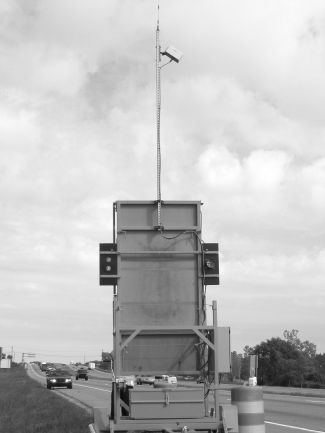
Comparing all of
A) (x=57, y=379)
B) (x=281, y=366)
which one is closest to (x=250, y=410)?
(x=57, y=379)

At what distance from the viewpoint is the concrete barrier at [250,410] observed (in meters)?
7.14

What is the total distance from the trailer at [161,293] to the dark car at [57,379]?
39.6 metres

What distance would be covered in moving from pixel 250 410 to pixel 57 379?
42003 mm

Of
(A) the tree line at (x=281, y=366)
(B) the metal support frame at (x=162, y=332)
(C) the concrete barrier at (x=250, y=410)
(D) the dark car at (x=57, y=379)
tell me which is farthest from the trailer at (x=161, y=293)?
(A) the tree line at (x=281, y=366)

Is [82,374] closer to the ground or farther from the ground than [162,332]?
closer to the ground

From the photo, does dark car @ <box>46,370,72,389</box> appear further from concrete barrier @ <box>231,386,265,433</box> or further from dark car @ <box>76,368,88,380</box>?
concrete barrier @ <box>231,386,265,433</box>

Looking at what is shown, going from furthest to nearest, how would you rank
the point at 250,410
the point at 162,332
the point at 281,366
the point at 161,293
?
the point at 281,366 → the point at 161,293 → the point at 162,332 → the point at 250,410

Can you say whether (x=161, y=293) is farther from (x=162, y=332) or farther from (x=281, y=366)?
(x=281, y=366)

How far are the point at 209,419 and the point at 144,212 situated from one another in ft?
9.23

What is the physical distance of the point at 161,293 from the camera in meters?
9.09

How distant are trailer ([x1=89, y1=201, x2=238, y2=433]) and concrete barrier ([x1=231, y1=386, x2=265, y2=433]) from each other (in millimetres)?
1228

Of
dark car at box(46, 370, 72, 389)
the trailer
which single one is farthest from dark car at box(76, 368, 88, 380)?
the trailer

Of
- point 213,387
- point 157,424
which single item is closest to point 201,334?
point 213,387

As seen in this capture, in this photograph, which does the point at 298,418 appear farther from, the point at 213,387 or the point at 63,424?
the point at 213,387
